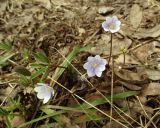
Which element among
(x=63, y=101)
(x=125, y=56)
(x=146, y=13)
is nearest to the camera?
(x=63, y=101)

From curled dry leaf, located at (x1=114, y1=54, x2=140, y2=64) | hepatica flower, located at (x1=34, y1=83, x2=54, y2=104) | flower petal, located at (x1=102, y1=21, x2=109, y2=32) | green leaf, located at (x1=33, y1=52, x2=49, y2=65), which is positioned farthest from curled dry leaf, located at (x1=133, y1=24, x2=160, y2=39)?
hepatica flower, located at (x1=34, y1=83, x2=54, y2=104)

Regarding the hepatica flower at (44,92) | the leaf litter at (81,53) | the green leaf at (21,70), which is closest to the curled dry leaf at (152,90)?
the leaf litter at (81,53)

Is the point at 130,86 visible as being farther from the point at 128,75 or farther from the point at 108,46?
the point at 108,46

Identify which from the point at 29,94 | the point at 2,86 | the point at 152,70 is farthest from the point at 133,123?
the point at 2,86

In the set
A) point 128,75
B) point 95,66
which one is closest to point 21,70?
point 95,66

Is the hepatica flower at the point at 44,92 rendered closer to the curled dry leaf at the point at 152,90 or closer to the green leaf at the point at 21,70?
the green leaf at the point at 21,70

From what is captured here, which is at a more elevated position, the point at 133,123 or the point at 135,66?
the point at 135,66

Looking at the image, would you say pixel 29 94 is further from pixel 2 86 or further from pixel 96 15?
pixel 96 15

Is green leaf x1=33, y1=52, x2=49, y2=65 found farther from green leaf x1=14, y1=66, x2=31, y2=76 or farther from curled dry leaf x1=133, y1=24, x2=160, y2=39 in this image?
curled dry leaf x1=133, y1=24, x2=160, y2=39
